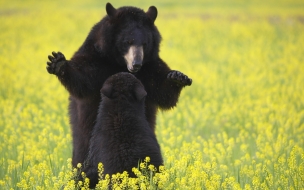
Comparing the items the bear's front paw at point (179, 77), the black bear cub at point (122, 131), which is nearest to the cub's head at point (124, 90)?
the black bear cub at point (122, 131)

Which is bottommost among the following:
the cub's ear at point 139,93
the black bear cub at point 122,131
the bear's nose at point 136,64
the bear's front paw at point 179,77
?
the black bear cub at point 122,131

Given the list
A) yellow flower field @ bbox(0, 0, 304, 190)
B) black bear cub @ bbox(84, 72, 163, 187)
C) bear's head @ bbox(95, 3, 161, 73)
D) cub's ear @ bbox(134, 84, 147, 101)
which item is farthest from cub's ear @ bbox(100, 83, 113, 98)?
bear's head @ bbox(95, 3, 161, 73)

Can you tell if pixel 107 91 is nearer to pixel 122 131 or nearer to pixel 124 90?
pixel 124 90

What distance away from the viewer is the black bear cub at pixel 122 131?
15.9 ft

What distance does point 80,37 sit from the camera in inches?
967

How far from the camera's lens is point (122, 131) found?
4.92 m

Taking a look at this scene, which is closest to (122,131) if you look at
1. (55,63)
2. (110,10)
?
(55,63)

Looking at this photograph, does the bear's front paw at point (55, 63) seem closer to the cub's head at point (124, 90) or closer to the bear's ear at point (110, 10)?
the cub's head at point (124, 90)

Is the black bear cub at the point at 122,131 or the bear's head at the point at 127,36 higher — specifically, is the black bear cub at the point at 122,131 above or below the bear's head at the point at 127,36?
below

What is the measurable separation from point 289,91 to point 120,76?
848cm

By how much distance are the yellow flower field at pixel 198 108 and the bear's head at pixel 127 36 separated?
45.6 inches

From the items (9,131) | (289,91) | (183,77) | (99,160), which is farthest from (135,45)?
(289,91)

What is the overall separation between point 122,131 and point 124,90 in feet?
1.70

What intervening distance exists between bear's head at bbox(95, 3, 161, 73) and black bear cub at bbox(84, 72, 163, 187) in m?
0.75
